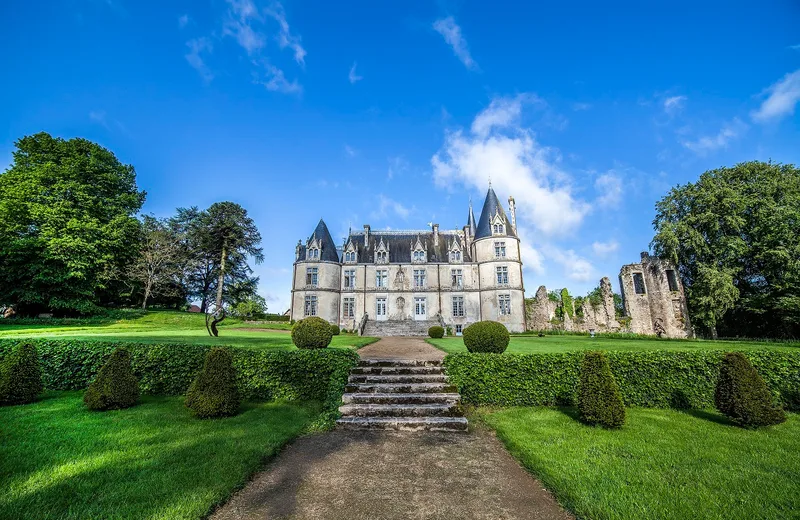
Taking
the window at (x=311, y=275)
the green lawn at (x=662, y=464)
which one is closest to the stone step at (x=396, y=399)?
the green lawn at (x=662, y=464)

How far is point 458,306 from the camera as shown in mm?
35375

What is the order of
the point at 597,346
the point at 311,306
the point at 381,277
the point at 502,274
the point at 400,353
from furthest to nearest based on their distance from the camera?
the point at 381,277
the point at 311,306
the point at 502,274
the point at 597,346
the point at 400,353

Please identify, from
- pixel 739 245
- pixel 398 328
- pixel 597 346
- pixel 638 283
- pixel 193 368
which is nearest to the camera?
pixel 193 368

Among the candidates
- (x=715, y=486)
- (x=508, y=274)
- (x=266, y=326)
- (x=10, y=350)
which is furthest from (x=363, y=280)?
(x=715, y=486)

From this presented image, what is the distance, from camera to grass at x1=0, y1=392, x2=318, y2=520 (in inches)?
151

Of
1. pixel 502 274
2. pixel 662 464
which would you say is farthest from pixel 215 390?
pixel 502 274

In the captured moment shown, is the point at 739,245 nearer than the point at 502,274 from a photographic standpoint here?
Yes

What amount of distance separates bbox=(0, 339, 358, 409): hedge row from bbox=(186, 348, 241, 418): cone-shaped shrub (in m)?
1.01

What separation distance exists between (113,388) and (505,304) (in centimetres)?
3081

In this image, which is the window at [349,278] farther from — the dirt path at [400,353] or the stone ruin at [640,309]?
the dirt path at [400,353]

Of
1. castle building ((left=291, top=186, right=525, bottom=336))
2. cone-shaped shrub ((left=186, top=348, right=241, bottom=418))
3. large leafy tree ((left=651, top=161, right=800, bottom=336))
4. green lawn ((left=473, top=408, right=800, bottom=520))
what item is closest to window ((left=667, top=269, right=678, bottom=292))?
large leafy tree ((left=651, top=161, right=800, bottom=336))

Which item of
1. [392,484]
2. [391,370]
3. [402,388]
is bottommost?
[392,484]

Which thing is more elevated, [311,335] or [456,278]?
[456,278]

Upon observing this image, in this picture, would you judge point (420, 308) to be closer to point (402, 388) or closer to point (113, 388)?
point (402, 388)
